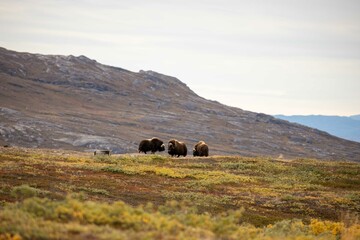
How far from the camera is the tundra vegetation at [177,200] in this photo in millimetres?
12453

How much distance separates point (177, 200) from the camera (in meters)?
29.2

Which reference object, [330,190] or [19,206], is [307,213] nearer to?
[330,190]

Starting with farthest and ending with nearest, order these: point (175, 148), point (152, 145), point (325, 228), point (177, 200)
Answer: point (152, 145) → point (175, 148) → point (177, 200) → point (325, 228)

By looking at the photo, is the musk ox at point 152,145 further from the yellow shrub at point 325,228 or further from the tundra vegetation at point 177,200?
the yellow shrub at point 325,228

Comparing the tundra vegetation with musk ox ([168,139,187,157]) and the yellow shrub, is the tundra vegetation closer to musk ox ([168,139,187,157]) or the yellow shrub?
the yellow shrub

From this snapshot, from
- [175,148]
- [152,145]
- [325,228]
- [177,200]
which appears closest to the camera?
[325,228]

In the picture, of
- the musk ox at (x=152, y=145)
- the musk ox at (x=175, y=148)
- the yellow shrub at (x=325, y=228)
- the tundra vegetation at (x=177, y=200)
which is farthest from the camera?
the musk ox at (x=152, y=145)

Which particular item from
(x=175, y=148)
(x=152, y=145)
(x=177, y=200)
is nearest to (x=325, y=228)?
(x=177, y=200)

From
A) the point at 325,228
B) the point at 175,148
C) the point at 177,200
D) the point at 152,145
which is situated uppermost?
the point at 175,148

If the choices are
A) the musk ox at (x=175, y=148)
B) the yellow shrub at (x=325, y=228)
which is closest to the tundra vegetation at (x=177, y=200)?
the yellow shrub at (x=325, y=228)

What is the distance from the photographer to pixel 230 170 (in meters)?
50.3

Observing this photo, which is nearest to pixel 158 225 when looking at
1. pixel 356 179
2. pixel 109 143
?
pixel 356 179

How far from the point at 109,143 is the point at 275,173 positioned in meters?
127

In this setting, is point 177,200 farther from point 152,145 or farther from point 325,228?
point 152,145
